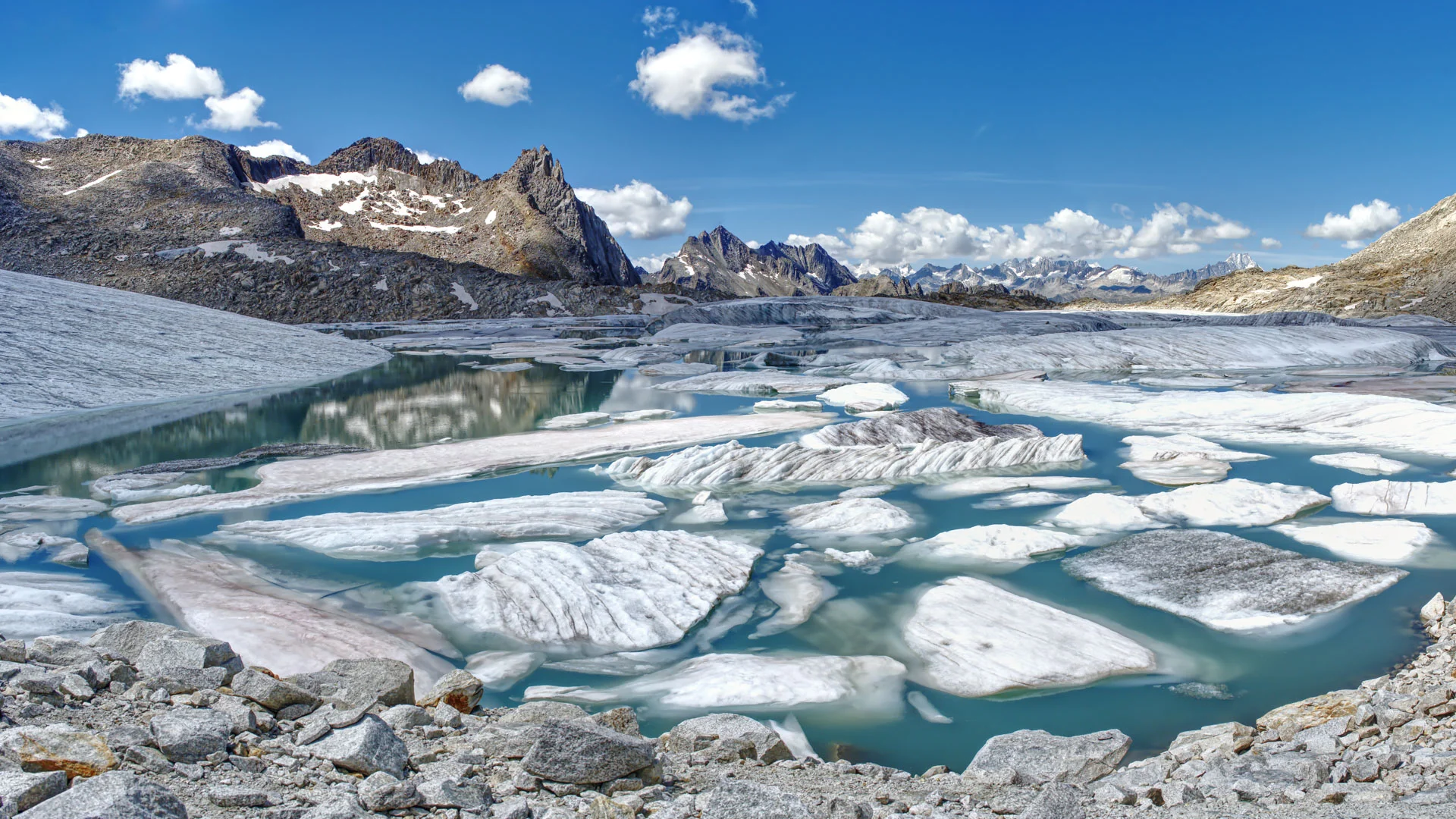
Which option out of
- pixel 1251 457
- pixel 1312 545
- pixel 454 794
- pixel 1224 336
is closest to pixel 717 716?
pixel 454 794

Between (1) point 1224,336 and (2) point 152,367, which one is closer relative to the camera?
(2) point 152,367

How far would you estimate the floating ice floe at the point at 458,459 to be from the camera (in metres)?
8.09

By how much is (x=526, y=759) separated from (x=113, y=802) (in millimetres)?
1170

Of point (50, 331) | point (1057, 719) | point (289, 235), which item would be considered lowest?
point (1057, 719)

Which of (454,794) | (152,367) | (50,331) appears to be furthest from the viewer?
(152,367)

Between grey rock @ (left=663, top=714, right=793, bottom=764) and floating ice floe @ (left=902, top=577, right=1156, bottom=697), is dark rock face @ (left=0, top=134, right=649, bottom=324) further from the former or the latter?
grey rock @ (left=663, top=714, right=793, bottom=764)

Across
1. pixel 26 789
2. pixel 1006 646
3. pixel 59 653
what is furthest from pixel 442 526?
pixel 26 789

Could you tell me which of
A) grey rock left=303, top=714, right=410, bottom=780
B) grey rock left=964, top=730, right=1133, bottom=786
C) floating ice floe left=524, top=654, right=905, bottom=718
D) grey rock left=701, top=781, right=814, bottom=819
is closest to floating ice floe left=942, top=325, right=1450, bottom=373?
floating ice floe left=524, top=654, right=905, bottom=718

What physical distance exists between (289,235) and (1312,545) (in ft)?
271

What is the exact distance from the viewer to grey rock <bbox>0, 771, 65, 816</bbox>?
2.09 metres

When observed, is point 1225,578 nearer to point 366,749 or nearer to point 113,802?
point 366,749

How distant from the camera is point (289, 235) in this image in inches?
2886

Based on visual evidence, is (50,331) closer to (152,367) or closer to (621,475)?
(152,367)

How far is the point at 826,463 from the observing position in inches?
365
